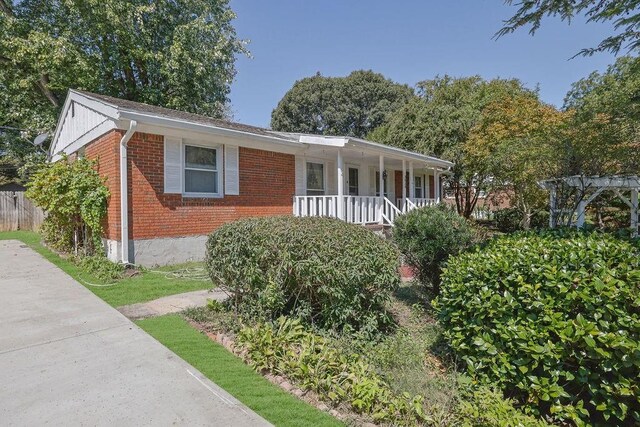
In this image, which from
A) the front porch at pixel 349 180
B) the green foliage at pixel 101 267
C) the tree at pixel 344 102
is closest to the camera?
the green foliage at pixel 101 267

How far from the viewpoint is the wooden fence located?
711 inches

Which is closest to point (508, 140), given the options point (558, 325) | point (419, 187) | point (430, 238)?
point (430, 238)

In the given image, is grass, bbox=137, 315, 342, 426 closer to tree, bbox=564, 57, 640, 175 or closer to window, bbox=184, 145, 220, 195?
window, bbox=184, 145, 220, 195

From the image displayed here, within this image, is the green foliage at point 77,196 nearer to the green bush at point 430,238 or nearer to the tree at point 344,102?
the green bush at point 430,238

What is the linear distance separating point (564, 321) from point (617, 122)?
13.7ft

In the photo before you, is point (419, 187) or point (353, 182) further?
point (419, 187)

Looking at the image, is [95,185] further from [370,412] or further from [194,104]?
[194,104]

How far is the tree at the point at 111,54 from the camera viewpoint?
56.6ft

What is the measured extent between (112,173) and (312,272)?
657 cm

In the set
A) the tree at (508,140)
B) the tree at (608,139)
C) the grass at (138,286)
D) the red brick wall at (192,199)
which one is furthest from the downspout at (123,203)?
the tree at (508,140)

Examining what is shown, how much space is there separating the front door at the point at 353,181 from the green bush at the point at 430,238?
9445 mm

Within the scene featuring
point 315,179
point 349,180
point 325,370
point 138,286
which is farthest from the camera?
point 349,180

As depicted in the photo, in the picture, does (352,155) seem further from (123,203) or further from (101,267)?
(101,267)

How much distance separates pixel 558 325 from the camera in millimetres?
2855
